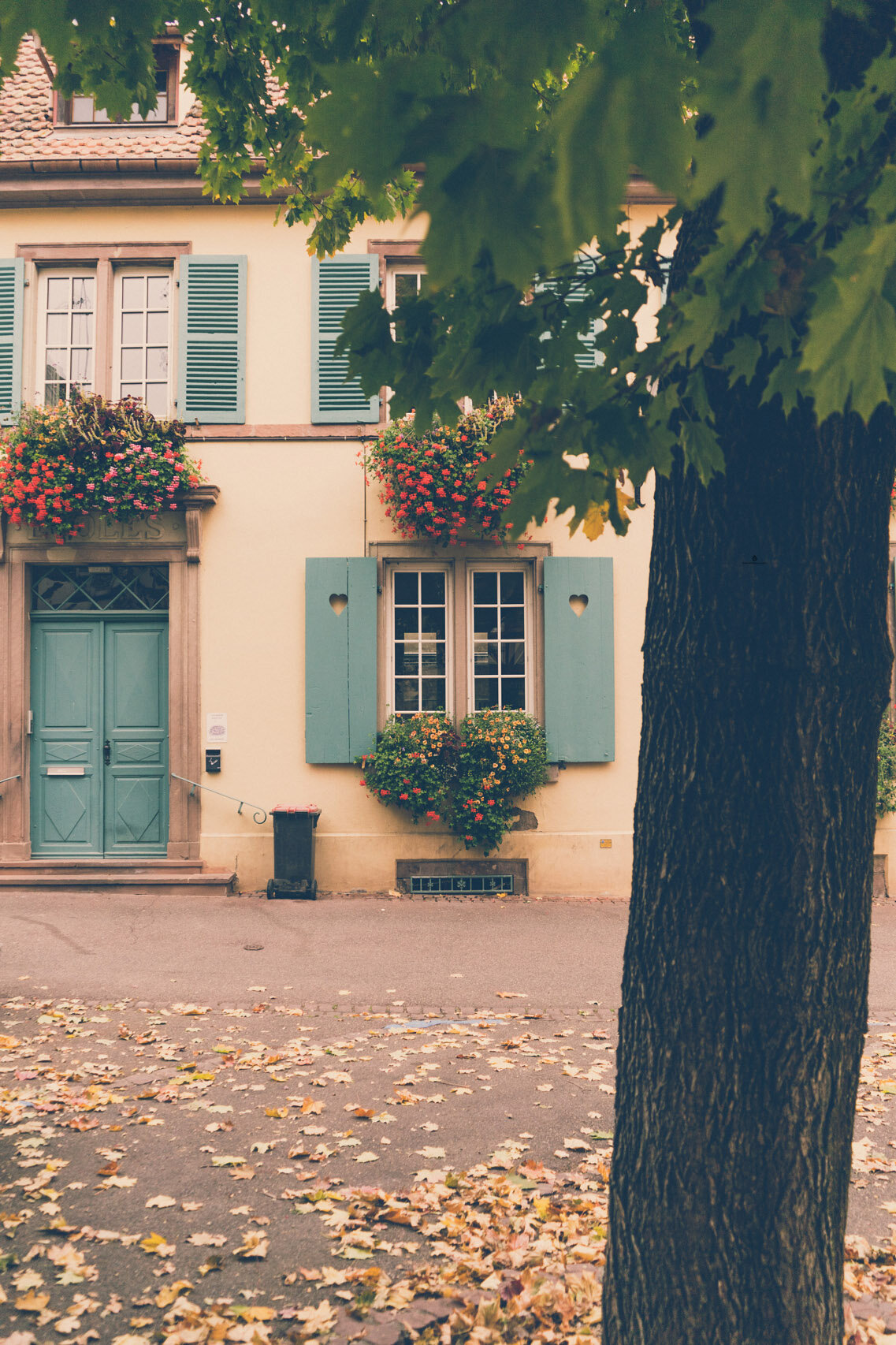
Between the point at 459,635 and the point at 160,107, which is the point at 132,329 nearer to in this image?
the point at 160,107

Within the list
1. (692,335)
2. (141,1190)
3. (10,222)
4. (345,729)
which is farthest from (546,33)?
(10,222)

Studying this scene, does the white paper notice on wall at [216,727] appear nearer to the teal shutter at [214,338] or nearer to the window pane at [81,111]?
the teal shutter at [214,338]

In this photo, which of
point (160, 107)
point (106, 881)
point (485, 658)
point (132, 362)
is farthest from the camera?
point (160, 107)

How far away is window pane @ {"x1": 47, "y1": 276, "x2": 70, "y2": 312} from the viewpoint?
9719mm

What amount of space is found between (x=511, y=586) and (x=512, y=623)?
14.7 inches

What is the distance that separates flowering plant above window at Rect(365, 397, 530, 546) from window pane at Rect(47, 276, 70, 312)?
11.8 feet

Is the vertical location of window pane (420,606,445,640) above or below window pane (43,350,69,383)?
below

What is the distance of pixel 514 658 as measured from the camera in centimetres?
961

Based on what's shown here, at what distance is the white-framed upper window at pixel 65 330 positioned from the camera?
31.8 feet

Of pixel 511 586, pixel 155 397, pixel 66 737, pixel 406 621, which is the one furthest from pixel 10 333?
pixel 511 586

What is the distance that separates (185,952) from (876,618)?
239 inches

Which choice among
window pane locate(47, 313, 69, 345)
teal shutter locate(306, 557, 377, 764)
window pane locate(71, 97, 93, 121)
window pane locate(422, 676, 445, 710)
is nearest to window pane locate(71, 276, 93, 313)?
window pane locate(47, 313, 69, 345)

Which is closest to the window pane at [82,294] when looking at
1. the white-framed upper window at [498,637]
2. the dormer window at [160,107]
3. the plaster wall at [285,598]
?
the plaster wall at [285,598]

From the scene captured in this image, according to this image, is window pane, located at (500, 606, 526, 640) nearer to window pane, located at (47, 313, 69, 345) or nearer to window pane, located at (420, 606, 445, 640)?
window pane, located at (420, 606, 445, 640)
